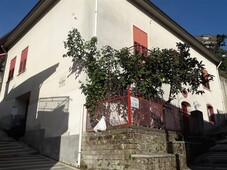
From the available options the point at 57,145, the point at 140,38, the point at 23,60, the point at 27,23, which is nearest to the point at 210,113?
the point at 140,38

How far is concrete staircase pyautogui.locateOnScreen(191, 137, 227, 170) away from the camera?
7582mm

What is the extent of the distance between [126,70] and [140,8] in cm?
531

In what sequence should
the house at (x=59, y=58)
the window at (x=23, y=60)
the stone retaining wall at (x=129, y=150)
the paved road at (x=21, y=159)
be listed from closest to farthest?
the stone retaining wall at (x=129, y=150)
the paved road at (x=21, y=159)
the house at (x=59, y=58)
the window at (x=23, y=60)

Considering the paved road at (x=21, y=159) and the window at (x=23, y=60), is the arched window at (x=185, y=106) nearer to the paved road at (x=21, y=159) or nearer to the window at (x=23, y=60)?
the paved road at (x=21, y=159)

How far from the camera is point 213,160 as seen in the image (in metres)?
8.16

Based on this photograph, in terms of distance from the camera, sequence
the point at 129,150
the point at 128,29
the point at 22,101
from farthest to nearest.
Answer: the point at 22,101 → the point at 128,29 → the point at 129,150

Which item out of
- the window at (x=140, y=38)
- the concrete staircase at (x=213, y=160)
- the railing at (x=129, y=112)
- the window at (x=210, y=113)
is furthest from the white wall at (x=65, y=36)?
the concrete staircase at (x=213, y=160)

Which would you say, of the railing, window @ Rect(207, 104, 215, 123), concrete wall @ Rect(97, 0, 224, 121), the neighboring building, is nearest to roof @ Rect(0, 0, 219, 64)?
concrete wall @ Rect(97, 0, 224, 121)

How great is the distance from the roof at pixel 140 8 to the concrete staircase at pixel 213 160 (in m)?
7.58

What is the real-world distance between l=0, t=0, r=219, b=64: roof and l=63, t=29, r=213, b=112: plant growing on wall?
4.17 meters

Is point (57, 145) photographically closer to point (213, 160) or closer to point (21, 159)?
point (21, 159)

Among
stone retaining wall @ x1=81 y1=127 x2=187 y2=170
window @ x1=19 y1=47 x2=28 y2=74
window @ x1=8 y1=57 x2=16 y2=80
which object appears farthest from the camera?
window @ x1=8 y1=57 x2=16 y2=80

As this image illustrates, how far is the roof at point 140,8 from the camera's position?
11.8 m

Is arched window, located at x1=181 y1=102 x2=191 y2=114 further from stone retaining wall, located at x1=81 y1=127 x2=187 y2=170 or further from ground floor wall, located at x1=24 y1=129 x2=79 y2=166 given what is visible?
ground floor wall, located at x1=24 y1=129 x2=79 y2=166
